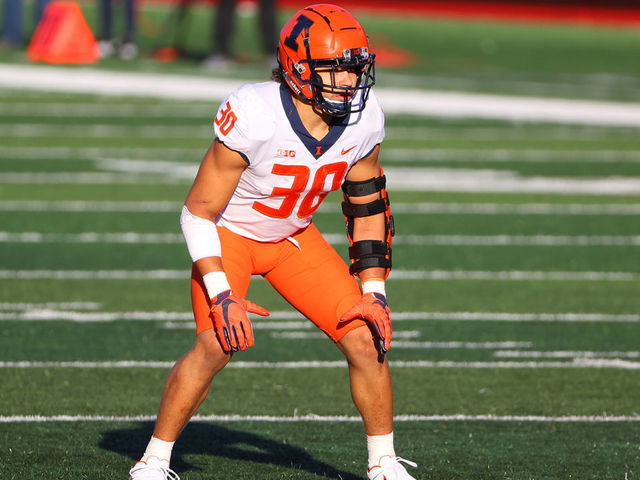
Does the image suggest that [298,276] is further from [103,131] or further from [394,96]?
[394,96]

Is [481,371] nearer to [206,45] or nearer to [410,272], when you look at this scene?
[410,272]

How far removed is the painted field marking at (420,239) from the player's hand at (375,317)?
513cm

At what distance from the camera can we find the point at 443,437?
212 inches

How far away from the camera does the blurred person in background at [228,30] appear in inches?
792

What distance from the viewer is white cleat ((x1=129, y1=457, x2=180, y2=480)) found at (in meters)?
4.33

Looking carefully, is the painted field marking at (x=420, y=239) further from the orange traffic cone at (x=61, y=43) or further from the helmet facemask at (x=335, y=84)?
the orange traffic cone at (x=61, y=43)

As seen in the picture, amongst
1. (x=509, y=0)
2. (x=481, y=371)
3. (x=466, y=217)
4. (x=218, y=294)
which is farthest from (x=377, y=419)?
(x=509, y=0)

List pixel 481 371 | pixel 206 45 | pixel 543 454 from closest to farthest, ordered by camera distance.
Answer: pixel 543 454 → pixel 481 371 → pixel 206 45

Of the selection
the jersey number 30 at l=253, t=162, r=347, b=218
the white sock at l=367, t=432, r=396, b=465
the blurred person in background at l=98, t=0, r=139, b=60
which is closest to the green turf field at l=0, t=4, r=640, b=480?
the white sock at l=367, t=432, r=396, b=465

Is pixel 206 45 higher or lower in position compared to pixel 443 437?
lower

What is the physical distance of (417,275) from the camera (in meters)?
8.76

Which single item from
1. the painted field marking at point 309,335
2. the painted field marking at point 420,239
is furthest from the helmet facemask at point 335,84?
the painted field marking at point 420,239

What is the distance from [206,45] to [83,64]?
478cm

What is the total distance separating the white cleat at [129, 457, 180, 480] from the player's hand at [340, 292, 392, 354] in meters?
0.72
